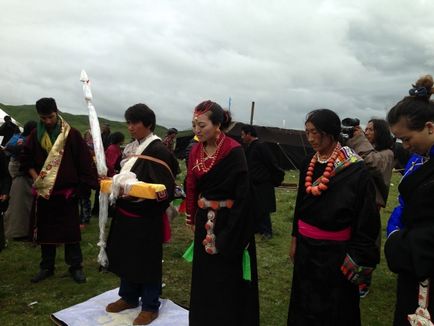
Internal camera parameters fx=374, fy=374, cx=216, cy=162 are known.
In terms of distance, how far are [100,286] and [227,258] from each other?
2.49m

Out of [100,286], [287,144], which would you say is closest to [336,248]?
[100,286]

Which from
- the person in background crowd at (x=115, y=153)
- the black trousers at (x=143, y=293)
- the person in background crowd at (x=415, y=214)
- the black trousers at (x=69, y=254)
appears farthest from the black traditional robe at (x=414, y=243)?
the person in background crowd at (x=115, y=153)

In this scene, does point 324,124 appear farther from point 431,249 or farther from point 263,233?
point 263,233

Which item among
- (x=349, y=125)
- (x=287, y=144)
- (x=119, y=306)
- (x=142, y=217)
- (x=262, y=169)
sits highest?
(x=349, y=125)

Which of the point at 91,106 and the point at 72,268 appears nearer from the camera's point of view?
the point at 91,106

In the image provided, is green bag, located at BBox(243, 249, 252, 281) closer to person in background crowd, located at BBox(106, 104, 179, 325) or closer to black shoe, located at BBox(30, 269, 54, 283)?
person in background crowd, located at BBox(106, 104, 179, 325)

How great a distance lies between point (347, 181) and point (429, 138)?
778 mm

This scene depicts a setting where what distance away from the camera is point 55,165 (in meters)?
4.50

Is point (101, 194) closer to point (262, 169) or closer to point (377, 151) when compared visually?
point (377, 151)

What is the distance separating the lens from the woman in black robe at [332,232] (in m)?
2.53

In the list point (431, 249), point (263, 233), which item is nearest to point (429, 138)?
point (431, 249)

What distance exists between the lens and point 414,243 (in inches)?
71.0

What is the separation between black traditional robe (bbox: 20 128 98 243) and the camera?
4.60 metres

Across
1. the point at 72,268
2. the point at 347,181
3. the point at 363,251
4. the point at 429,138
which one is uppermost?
the point at 429,138
